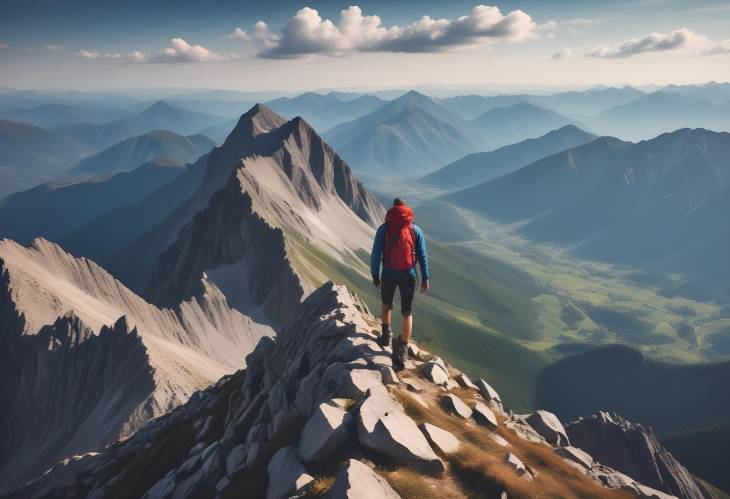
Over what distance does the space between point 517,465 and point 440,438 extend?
374cm

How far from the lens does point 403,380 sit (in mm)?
24766

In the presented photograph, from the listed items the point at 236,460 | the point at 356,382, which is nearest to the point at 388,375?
the point at 356,382

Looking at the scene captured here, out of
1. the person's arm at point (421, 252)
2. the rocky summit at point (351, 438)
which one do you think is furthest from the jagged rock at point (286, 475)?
the person's arm at point (421, 252)

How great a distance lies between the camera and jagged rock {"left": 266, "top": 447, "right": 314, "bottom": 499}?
16.9 m

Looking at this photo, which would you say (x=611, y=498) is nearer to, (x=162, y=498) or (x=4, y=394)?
(x=162, y=498)

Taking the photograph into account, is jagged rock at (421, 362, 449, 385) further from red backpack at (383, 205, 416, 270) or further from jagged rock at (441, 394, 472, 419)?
red backpack at (383, 205, 416, 270)

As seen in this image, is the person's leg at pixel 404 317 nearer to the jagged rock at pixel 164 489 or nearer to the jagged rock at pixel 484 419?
the jagged rock at pixel 484 419

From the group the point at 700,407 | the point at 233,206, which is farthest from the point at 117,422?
the point at 700,407

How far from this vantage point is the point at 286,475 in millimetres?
18375

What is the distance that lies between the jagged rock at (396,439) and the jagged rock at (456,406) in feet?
16.7

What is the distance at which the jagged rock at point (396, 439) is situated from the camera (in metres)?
17.7

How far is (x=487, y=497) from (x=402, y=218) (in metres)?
12.9

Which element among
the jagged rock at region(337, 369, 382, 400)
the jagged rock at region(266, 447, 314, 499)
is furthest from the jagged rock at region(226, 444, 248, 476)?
the jagged rock at region(337, 369, 382, 400)

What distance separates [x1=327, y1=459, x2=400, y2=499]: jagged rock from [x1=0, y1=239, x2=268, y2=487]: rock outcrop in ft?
257
